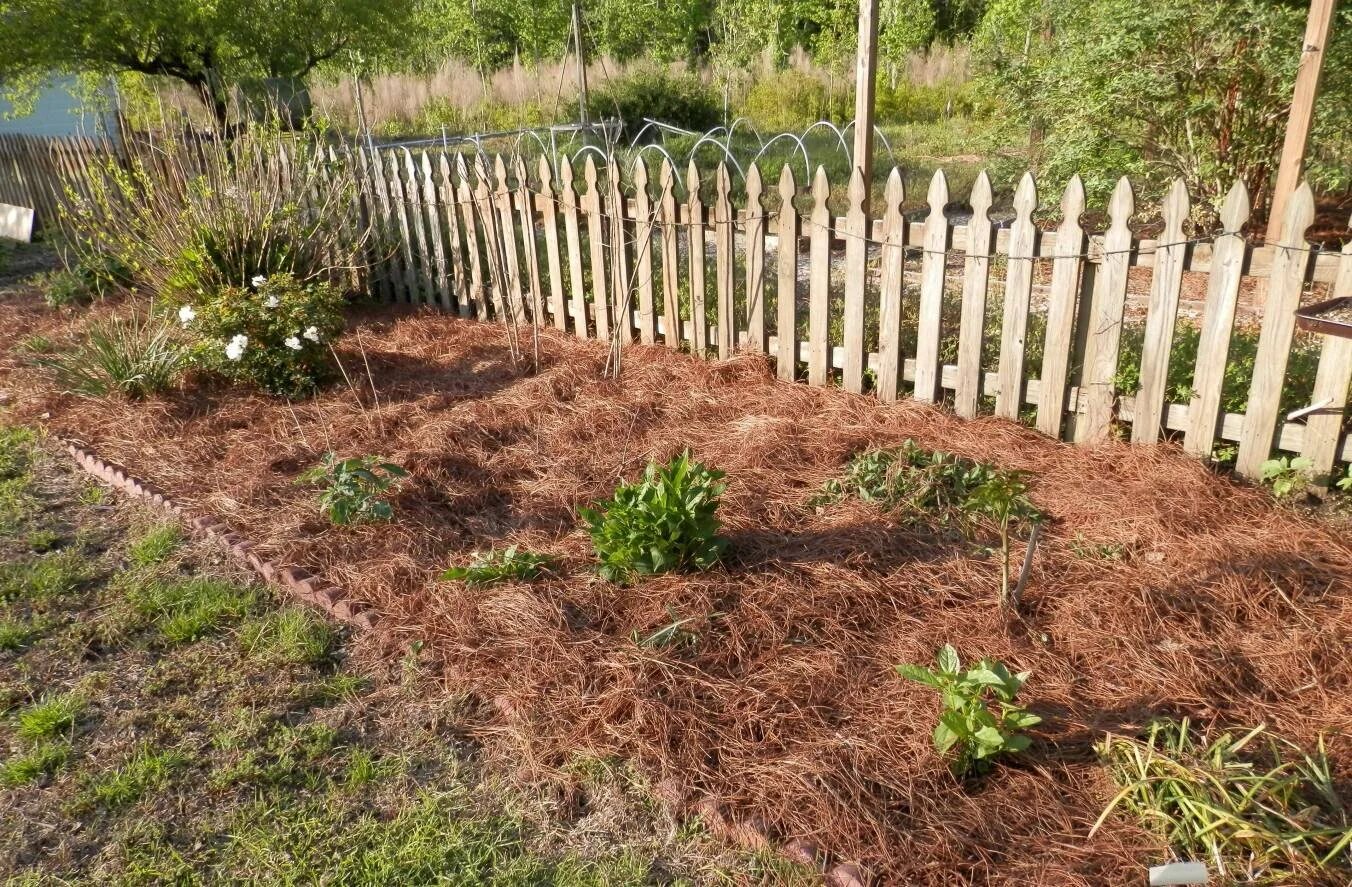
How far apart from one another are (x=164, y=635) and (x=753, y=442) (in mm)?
2513

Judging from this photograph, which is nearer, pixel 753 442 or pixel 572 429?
pixel 753 442

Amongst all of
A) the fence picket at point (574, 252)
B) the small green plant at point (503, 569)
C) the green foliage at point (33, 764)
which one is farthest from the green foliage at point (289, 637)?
the fence picket at point (574, 252)

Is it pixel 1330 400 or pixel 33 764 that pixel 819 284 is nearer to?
pixel 1330 400

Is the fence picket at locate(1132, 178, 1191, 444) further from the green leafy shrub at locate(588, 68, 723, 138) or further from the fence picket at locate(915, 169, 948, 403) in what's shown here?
the green leafy shrub at locate(588, 68, 723, 138)

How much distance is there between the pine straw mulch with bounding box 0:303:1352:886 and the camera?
2.30 metres

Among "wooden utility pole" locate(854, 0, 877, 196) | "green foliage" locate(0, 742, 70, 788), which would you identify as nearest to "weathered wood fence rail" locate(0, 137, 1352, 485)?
"wooden utility pole" locate(854, 0, 877, 196)

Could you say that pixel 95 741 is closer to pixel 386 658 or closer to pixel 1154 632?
pixel 386 658

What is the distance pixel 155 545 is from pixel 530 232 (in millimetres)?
3002

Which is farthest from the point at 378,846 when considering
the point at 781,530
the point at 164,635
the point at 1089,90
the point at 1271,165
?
the point at 1271,165

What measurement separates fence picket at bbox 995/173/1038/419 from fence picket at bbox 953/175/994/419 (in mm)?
106

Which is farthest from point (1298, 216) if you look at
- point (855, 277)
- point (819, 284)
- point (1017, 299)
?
point (819, 284)

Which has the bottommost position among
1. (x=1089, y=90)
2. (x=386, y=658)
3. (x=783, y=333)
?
(x=386, y=658)

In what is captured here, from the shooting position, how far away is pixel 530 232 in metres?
5.82

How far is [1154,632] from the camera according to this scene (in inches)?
112
